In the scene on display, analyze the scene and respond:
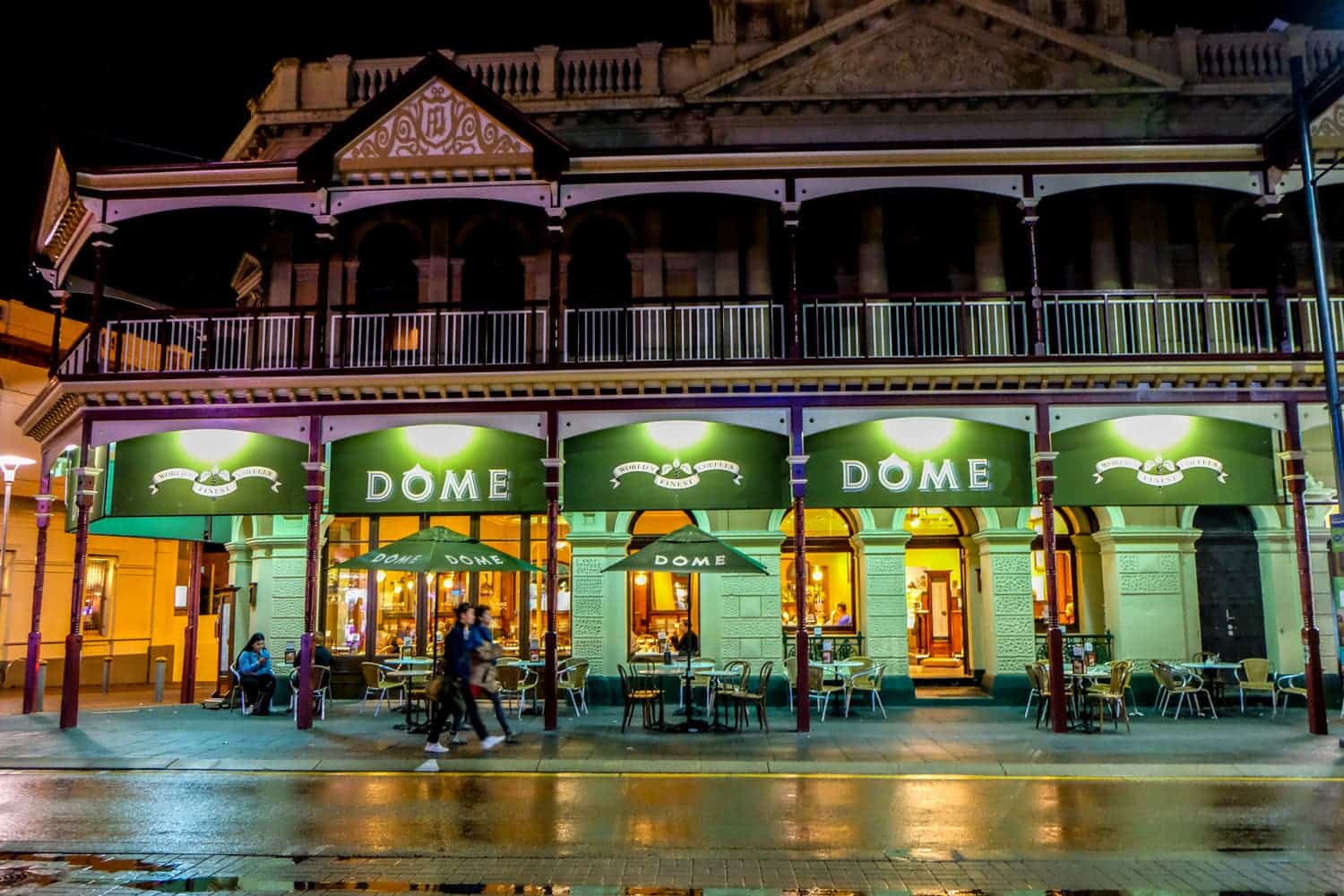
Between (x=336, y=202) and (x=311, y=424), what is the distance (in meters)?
3.59

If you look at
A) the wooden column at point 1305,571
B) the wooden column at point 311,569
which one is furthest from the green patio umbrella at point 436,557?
the wooden column at point 1305,571

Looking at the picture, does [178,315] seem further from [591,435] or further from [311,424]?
[591,435]

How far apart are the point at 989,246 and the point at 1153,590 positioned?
705 centimetres

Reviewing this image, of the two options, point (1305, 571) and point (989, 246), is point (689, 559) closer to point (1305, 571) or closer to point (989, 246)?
point (1305, 571)

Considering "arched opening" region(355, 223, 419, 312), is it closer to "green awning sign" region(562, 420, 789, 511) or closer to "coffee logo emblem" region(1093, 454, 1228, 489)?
"green awning sign" region(562, 420, 789, 511)

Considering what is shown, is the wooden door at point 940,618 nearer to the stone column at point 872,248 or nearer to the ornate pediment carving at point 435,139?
the stone column at point 872,248

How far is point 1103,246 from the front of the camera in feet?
62.7

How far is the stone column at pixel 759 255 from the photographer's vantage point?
1923cm

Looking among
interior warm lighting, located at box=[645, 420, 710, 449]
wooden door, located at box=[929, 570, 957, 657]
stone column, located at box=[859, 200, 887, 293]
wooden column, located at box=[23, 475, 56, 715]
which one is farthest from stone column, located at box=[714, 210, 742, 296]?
wooden column, located at box=[23, 475, 56, 715]

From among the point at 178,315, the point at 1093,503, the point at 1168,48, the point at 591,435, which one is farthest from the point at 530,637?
the point at 1168,48

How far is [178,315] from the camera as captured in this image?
16578mm

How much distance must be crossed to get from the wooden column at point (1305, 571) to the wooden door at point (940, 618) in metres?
7.48

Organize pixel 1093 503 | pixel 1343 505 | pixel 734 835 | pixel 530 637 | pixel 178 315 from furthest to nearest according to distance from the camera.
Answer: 1. pixel 530 637
2. pixel 178 315
3. pixel 1093 503
4. pixel 1343 505
5. pixel 734 835

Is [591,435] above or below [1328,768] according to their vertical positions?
above
